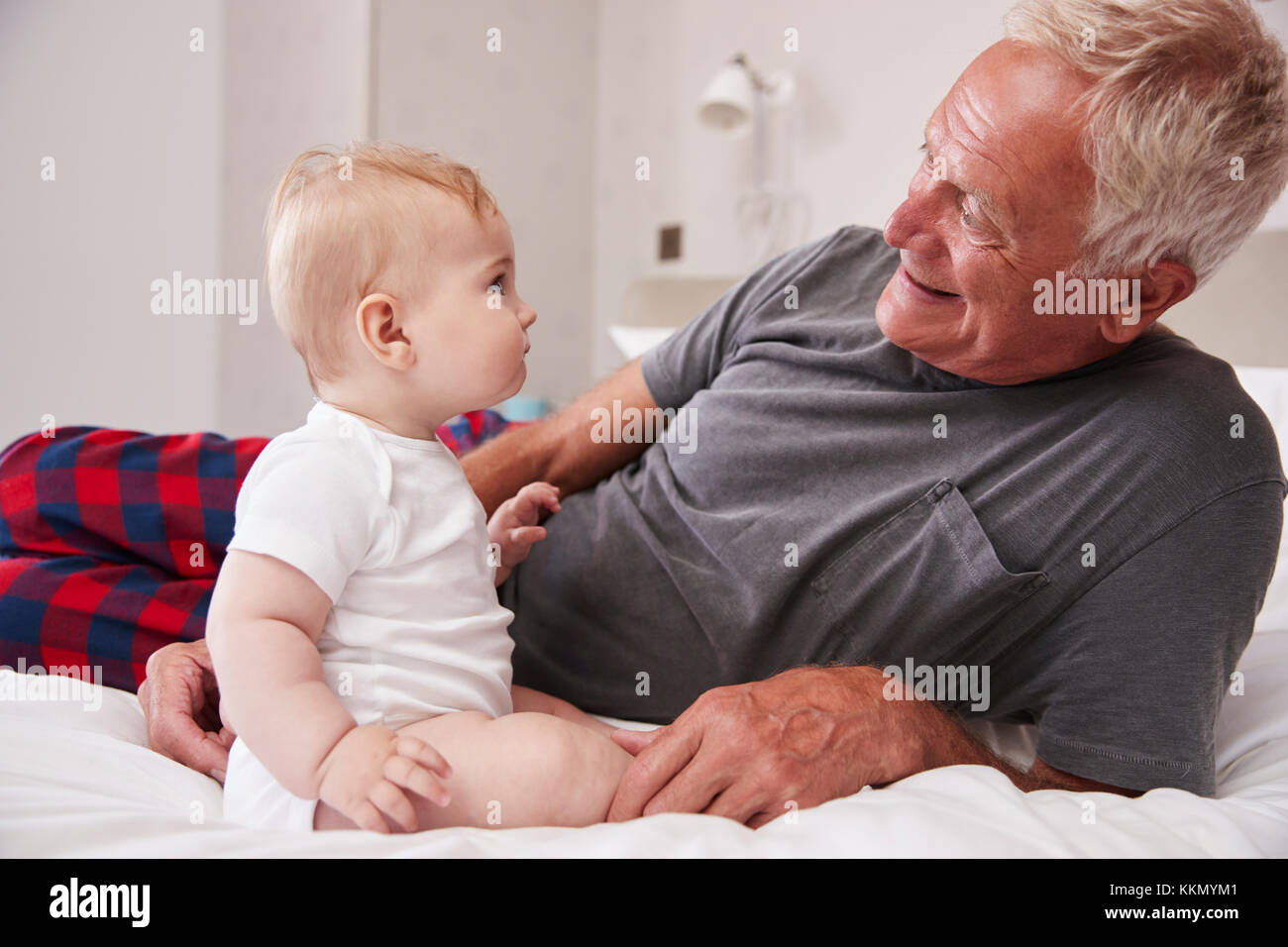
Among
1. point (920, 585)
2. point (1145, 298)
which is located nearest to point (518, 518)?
point (920, 585)

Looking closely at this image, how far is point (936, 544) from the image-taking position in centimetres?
99

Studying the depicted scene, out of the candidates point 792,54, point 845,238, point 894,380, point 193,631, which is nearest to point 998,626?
point 894,380

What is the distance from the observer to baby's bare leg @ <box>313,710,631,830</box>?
0.73 meters

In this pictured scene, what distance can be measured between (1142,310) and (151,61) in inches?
97.7

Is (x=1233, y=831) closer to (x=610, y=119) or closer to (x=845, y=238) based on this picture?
(x=845, y=238)

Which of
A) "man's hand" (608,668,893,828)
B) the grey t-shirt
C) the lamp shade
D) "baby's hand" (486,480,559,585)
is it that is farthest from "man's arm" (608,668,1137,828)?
the lamp shade

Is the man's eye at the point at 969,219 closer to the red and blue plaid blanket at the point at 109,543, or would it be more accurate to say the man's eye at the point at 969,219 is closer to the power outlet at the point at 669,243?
the red and blue plaid blanket at the point at 109,543

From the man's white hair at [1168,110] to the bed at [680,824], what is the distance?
21.3 inches

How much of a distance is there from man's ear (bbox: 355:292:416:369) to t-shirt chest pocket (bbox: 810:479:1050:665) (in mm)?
491

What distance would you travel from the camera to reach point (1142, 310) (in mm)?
1014

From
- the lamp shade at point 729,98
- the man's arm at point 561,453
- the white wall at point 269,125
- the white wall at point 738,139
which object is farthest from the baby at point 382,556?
the white wall at point 269,125

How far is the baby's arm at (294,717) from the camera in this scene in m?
0.65

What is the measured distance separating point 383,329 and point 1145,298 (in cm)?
76

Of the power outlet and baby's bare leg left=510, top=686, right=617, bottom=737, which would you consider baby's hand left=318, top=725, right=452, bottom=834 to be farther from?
the power outlet
